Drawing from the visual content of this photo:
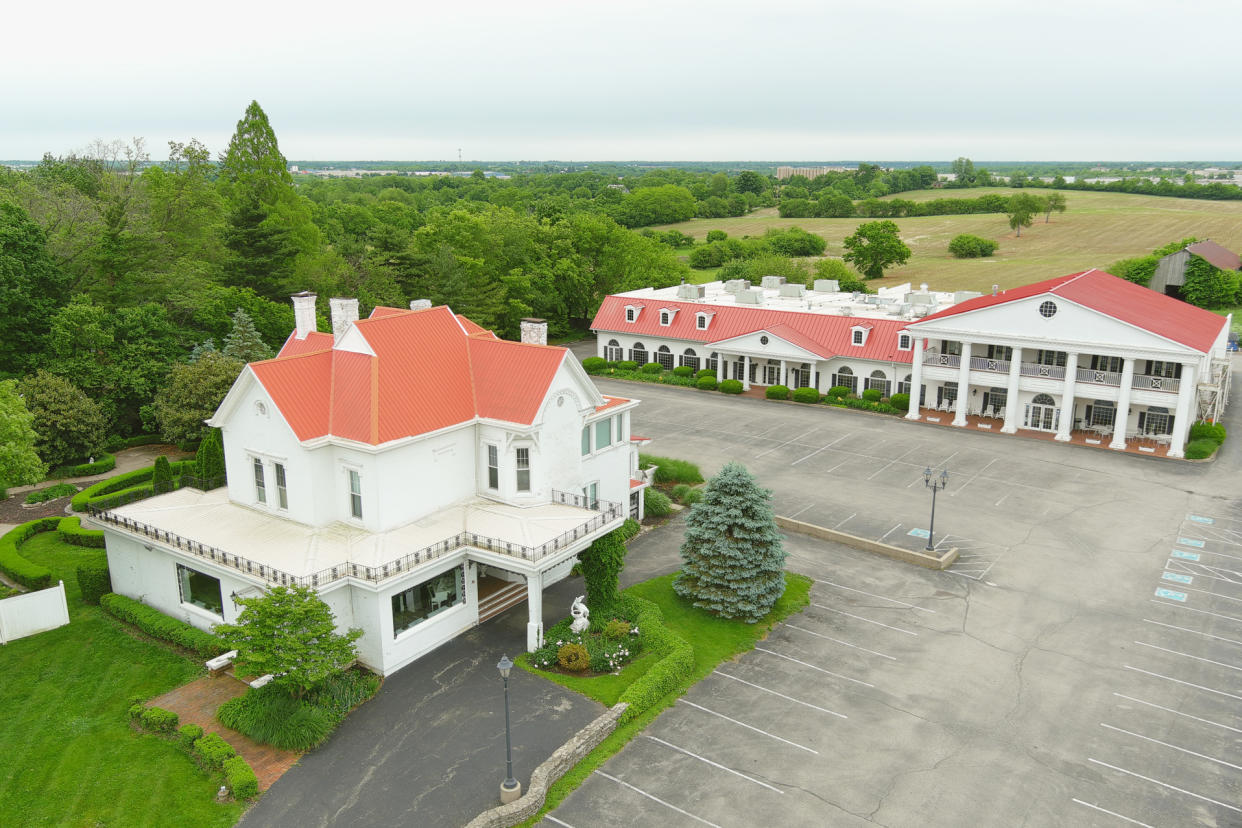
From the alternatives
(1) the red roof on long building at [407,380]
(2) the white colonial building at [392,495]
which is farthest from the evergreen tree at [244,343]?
(1) the red roof on long building at [407,380]

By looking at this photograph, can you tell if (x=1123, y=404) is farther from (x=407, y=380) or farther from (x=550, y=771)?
(x=550, y=771)

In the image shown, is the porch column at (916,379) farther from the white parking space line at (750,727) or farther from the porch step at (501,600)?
the white parking space line at (750,727)

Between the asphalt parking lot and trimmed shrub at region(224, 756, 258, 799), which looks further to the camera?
the asphalt parking lot

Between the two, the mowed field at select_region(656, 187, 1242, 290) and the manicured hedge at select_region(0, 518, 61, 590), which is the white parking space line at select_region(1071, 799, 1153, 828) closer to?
the manicured hedge at select_region(0, 518, 61, 590)

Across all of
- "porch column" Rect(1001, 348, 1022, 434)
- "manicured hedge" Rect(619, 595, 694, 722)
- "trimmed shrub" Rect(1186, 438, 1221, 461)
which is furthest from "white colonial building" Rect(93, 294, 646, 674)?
"trimmed shrub" Rect(1186, 438, 1221, 461)

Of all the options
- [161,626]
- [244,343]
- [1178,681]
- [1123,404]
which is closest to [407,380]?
[161,626]

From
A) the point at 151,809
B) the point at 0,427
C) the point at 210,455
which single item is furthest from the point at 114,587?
the point at 151,809
